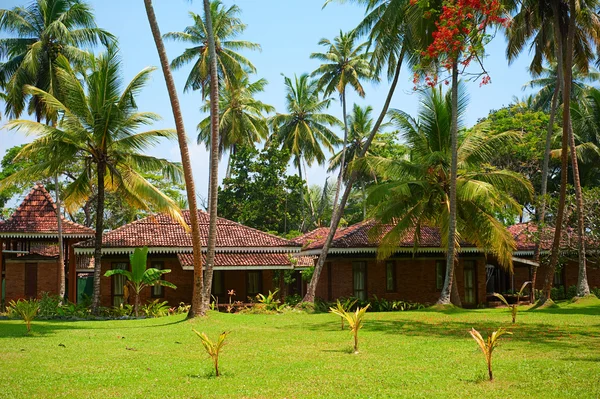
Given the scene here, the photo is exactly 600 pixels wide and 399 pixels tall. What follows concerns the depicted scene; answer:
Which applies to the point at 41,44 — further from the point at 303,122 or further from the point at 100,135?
the point at 303,122

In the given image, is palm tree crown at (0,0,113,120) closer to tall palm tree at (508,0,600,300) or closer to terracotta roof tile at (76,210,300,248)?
terracotta roof tile at (76,210,300,248)

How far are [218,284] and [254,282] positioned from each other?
146cm

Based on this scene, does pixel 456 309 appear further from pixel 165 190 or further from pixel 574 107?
pixel 165 190

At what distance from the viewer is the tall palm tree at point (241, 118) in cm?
4209

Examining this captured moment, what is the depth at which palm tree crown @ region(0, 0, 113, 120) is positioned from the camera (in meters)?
27.2

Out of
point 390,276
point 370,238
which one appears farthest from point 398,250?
point 370,238

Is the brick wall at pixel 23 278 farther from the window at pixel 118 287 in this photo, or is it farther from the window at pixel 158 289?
the window at pixel 158 289

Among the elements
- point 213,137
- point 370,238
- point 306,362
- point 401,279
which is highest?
point 213,137

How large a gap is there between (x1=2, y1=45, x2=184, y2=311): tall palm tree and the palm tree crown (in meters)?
4.90

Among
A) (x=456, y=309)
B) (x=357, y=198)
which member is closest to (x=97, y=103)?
(x=456, y=309)

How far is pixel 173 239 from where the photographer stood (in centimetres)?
2655

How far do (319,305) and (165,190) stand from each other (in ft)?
67.3

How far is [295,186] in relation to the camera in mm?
43562

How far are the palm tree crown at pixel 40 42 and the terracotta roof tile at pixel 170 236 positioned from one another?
20.9 feet
